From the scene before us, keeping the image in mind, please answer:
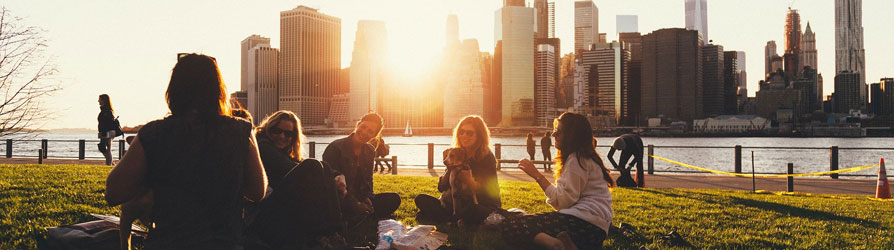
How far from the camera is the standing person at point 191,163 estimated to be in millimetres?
2654

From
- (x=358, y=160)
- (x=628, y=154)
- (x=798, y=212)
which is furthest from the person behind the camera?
(x=628, y=154)

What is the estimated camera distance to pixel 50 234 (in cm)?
397

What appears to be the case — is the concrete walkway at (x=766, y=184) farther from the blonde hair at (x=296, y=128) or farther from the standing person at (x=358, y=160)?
the blonde hair at (x=296, y=128)

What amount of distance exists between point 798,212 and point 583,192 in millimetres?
5681

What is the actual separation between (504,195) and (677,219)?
3.46m

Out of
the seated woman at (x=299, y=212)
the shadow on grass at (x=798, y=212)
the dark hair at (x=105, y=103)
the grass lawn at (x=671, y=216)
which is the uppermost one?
the dark hair at (x=105, y=103)

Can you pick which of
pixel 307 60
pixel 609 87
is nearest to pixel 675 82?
pixel 609 87

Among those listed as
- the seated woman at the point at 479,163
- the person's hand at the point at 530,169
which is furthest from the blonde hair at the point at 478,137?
the person's hand at the point at 530,169

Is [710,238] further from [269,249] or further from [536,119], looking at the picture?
[536,119]

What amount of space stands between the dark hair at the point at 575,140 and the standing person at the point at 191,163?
2.35m

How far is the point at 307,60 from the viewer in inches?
7141

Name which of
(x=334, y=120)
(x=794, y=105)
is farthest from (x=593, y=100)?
(x=334, y=120)

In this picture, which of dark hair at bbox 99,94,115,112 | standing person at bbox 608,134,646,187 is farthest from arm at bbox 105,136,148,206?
dark hair at bbox 99,94,115,112

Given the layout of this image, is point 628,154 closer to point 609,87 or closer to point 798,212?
point 798,212
